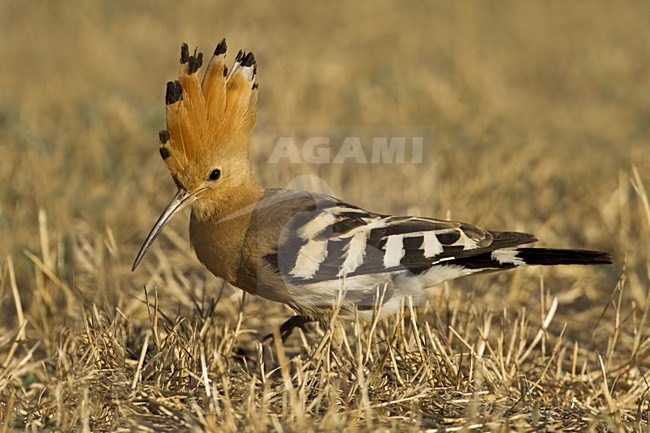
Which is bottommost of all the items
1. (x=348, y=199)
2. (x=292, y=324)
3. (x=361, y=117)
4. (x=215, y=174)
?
(x=292, y=324)

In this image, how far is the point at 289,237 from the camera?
9.58 feet

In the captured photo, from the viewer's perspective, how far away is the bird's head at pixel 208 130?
2.84 meters

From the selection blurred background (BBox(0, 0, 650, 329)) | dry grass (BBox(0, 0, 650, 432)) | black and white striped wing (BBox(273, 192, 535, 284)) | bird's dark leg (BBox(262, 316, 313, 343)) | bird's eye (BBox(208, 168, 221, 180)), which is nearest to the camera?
dry grass (BBox(0, 0, 650, 432))

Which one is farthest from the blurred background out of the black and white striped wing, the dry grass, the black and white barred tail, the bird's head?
the black and white barred tail

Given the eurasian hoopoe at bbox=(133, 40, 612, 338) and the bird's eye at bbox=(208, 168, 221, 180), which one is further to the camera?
the bird's eye at bbox=(208, 168, 221, 180)

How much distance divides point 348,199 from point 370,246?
1703mm

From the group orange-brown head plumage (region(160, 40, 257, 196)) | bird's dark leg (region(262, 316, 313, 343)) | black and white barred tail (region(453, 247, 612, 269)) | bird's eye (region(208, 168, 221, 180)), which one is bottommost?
bird's dark leg (region(262, 316, 313, 343))

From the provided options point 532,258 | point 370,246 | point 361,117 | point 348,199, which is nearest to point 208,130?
point 370,246

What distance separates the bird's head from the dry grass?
1.32 feet

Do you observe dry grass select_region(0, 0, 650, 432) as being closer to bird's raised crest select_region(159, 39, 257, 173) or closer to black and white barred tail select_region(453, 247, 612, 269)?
black and white barred tail select_region(453, 247, 612, 269)

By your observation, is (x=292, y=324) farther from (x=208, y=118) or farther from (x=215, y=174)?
(x=208, y=118)

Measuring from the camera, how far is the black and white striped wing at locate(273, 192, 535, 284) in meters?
2.87

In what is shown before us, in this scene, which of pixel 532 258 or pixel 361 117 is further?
pixel 361 117

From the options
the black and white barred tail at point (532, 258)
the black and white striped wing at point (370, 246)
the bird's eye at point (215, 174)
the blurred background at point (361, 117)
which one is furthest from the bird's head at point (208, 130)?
the black and white barred tail at point (532, 258)
